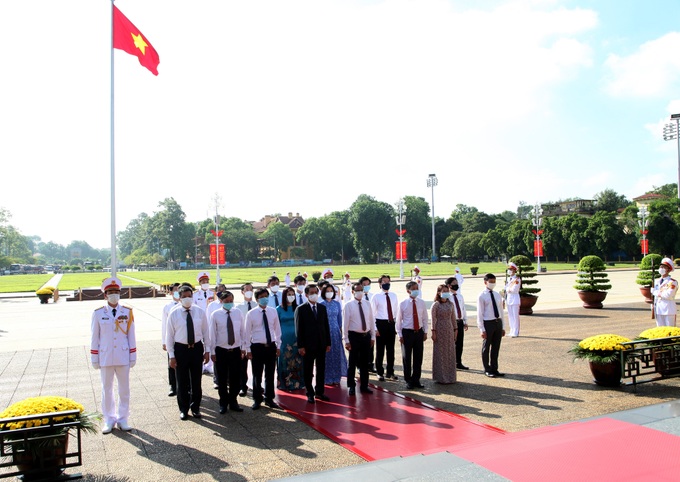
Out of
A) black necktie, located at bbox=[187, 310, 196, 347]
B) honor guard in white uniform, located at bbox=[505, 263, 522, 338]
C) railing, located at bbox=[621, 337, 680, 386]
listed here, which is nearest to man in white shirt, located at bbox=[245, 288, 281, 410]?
black necktie, located at bbox=[187, 310, 196, 347]

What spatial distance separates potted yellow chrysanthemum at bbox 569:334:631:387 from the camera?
8562mm

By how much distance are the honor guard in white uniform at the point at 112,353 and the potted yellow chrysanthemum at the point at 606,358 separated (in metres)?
7.41

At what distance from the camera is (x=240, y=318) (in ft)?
26.8

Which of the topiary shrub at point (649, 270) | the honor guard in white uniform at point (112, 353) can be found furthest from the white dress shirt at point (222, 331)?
the topiary shrub at point (649, 270)

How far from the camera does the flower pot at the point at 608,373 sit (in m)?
8.57

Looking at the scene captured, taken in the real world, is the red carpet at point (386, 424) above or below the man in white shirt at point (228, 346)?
below

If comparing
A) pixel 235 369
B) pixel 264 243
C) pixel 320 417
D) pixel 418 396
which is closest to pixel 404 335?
pixel 418 396

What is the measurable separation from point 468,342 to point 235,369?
25.5ft

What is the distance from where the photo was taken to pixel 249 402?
8.53m

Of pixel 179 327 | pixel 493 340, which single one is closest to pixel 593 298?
pixel 493 340

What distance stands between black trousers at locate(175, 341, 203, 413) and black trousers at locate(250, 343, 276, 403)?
2.86ft

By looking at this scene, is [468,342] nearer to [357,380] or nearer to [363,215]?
[357,380]

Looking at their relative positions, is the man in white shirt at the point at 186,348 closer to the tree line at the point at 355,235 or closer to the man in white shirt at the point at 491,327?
the man in white shirt at the point at 491,327

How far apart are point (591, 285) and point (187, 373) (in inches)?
711
